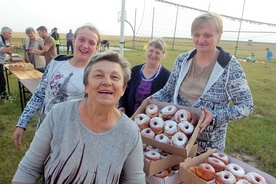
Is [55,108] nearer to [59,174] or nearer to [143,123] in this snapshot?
[59,174]

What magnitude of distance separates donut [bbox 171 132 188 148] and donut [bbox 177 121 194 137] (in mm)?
40

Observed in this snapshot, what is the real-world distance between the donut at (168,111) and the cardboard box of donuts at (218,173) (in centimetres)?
40

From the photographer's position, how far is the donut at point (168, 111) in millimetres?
1865

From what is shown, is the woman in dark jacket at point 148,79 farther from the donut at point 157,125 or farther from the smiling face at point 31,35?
the smiling face at point 31,35

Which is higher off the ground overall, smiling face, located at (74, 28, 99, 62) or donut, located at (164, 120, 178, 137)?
smiling face, located at (74, 28, 99, 62)

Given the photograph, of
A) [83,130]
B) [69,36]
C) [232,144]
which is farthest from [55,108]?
[69,36]

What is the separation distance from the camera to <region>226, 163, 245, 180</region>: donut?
151 centimetres

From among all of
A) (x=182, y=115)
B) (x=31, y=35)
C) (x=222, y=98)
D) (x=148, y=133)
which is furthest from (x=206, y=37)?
(x=31, y=35)

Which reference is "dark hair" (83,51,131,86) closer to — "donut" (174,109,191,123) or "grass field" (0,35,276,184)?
"donut" (174,109,191,123)

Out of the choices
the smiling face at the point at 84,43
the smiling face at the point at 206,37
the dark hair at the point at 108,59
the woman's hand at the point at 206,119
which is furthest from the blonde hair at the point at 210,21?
the smiling face at the point at 84,43

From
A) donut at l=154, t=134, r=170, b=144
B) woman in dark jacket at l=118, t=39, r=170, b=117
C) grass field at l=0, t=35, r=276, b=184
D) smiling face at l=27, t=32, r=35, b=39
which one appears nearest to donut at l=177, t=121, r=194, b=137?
donut at l=154, t=134, r=170, b=144

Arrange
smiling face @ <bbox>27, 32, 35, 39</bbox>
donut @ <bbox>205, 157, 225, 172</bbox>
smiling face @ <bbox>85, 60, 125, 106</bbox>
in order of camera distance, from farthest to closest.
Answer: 1. smiling face @ <bbox>27, 32, 35, 39</bbox>
2. donut @ <bbox>205, 157, 225, 172</bbox>
3. smiling face @ <bbox>85, 60, 125, 106</bbox>

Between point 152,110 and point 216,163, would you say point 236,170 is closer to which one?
point 216,163

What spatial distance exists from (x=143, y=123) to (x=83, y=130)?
0.57 meters
